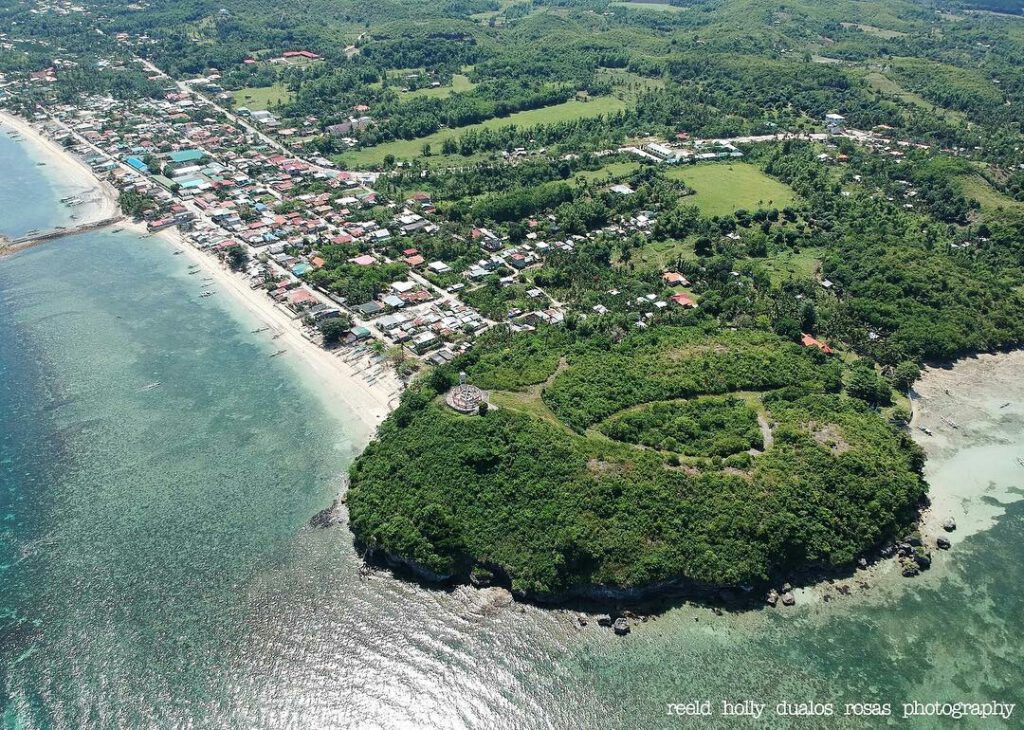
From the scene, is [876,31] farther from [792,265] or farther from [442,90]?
[792,265]

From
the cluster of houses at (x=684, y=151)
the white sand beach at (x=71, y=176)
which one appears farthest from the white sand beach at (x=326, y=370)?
the cluster of houses at (x=684, y=151)

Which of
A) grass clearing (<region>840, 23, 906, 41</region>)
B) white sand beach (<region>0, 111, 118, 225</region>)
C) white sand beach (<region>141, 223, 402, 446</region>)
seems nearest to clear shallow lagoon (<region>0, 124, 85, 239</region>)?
white sand beach (<region>0, 111, 118, 225</region>)

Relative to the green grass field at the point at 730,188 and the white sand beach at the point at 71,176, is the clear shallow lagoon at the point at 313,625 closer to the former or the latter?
the green grass field at the point at 730,188

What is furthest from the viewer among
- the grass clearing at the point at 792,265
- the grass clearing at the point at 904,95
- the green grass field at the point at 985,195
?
the grass clearing at the point at 904,95

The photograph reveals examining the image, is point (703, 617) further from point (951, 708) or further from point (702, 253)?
point (702, 253)

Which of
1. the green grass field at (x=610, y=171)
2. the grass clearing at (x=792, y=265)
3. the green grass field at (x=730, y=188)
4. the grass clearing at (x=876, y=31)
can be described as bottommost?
the grass clearing at (x=792, y=265)

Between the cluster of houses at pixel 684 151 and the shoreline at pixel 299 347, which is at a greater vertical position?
the cluster of houses at pixel 684 151

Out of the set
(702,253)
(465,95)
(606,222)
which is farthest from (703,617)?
(465,95)
